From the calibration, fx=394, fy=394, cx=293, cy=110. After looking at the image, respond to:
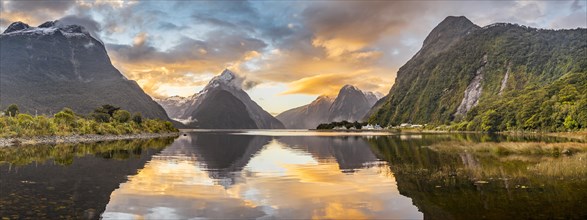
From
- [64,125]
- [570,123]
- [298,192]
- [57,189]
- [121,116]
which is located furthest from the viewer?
[121,116]

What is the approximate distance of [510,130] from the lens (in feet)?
646

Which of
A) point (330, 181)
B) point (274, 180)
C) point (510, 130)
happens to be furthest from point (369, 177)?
point (510, 130)

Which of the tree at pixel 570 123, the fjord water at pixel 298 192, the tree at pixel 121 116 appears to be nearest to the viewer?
the fjord water at pixel 298 192

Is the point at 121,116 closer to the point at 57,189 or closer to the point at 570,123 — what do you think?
the point at 57,189

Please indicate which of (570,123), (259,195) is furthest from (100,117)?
(570,123)

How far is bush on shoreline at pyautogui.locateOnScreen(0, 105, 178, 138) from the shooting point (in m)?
88.9

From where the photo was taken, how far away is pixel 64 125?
109938mm

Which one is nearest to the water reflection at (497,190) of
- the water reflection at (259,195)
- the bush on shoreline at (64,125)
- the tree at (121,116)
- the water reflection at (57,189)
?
the water reflection at (259,195)

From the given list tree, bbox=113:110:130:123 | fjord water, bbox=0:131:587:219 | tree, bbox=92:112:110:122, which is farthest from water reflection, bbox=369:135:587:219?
tree, bbox=113:110:130:123

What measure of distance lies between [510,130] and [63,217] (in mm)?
214316

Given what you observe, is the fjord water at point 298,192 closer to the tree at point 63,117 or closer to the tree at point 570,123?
the tree at point 63,117

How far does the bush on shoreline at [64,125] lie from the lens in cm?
8889

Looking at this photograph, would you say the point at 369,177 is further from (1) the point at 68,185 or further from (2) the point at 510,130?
(2) the point at 510,130

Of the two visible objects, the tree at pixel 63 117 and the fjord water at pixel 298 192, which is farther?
the tree at pixel 63 117
